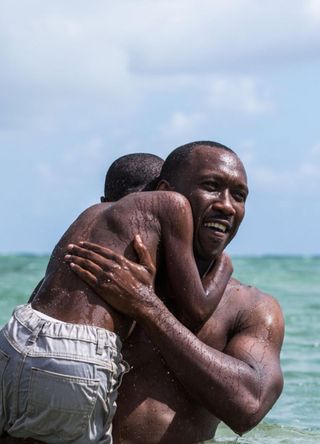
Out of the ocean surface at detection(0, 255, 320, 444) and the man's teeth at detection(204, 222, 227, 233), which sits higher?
the man's teeth at detection(204, 222, 227, 233)

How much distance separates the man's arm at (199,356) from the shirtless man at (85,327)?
74 mm

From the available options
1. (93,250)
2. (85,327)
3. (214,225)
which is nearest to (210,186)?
(214,225)

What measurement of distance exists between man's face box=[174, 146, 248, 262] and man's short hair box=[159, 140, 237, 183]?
0.09 ft

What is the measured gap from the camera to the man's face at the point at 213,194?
242 inches

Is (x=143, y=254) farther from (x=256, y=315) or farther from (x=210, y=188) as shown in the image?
(x=256, y=315)

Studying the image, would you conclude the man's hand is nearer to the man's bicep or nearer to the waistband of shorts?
the waistband of shorts

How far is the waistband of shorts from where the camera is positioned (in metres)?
5.57

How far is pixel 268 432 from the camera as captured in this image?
8.36 m

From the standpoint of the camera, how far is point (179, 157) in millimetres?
6293

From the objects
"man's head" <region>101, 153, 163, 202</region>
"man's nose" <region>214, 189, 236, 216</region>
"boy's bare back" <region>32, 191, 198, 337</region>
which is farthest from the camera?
"man's head" <region>101, 153, 163, 202</region>

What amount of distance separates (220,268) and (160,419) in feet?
2.45

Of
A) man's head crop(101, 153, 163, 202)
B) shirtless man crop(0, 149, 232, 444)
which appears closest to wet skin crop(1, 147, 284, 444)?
shirtless man crop(0, 149, 232, 444)

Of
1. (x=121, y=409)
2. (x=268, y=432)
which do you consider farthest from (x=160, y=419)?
(x=268, y=432)

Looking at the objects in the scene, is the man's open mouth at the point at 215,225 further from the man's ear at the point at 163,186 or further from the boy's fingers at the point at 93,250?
the boy's fingers at the point at 93,250
